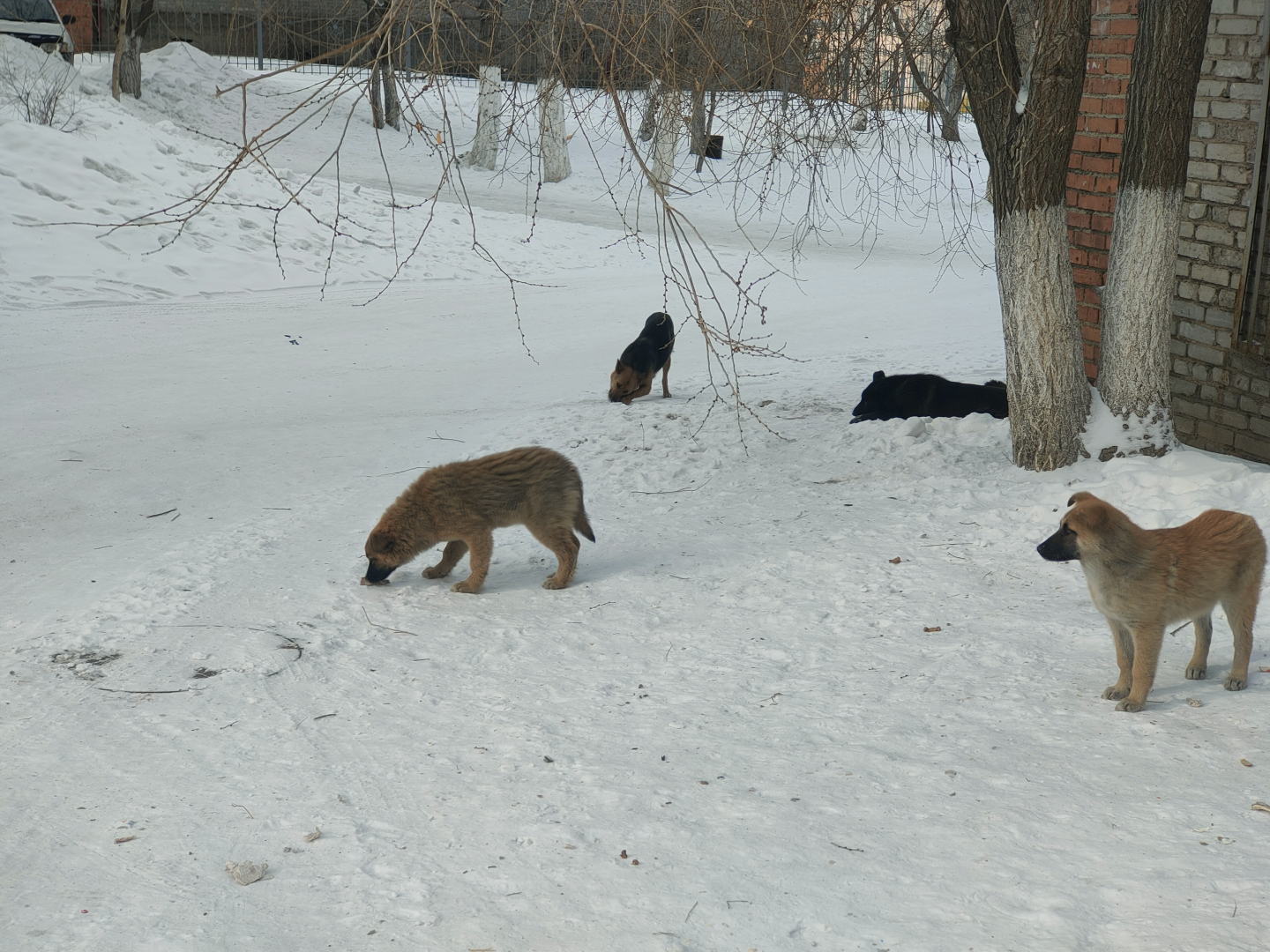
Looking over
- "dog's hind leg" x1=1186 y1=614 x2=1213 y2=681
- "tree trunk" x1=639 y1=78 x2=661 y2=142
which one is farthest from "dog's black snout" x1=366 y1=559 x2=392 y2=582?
"dog's hind leg" x1=1186 y1=614 x2=1213 y2=681

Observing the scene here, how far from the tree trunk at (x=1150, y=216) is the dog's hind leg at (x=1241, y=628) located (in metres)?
3.19

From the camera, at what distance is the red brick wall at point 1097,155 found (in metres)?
8.67

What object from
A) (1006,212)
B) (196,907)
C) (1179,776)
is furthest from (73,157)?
(1179,776)

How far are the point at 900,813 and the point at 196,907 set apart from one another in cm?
240

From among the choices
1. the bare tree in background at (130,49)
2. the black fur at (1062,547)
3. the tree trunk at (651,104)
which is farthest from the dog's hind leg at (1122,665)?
the bare tree in background at (130,49)

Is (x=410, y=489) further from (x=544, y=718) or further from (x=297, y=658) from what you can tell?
(x=544, y=718)

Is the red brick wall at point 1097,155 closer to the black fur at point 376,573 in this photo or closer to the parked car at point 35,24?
the black fur at point 376,573

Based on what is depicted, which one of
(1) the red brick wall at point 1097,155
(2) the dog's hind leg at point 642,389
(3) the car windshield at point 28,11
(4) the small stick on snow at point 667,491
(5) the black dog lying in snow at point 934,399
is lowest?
(4) the small stick on snow at point 667,491

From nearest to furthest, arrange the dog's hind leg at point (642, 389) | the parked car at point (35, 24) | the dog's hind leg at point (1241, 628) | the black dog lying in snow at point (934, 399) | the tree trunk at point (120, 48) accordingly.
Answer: the dog's hind leg at point (1241, 628)
the black dog lying in snow at point (934, 399)
the dog's hind leg at point (642, 389)
the tree trunk at point (120, 48)
the parked car at point (35, 24)

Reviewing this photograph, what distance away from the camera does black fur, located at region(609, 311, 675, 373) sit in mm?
10680

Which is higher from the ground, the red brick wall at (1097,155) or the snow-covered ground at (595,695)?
the red brick wall at (1097,155)

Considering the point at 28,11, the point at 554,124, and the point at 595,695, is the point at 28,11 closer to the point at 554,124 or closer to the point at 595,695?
the point at 554,124

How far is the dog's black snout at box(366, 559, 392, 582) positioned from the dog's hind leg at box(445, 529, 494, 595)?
0.40m

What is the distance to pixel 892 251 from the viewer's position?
76.5ft
